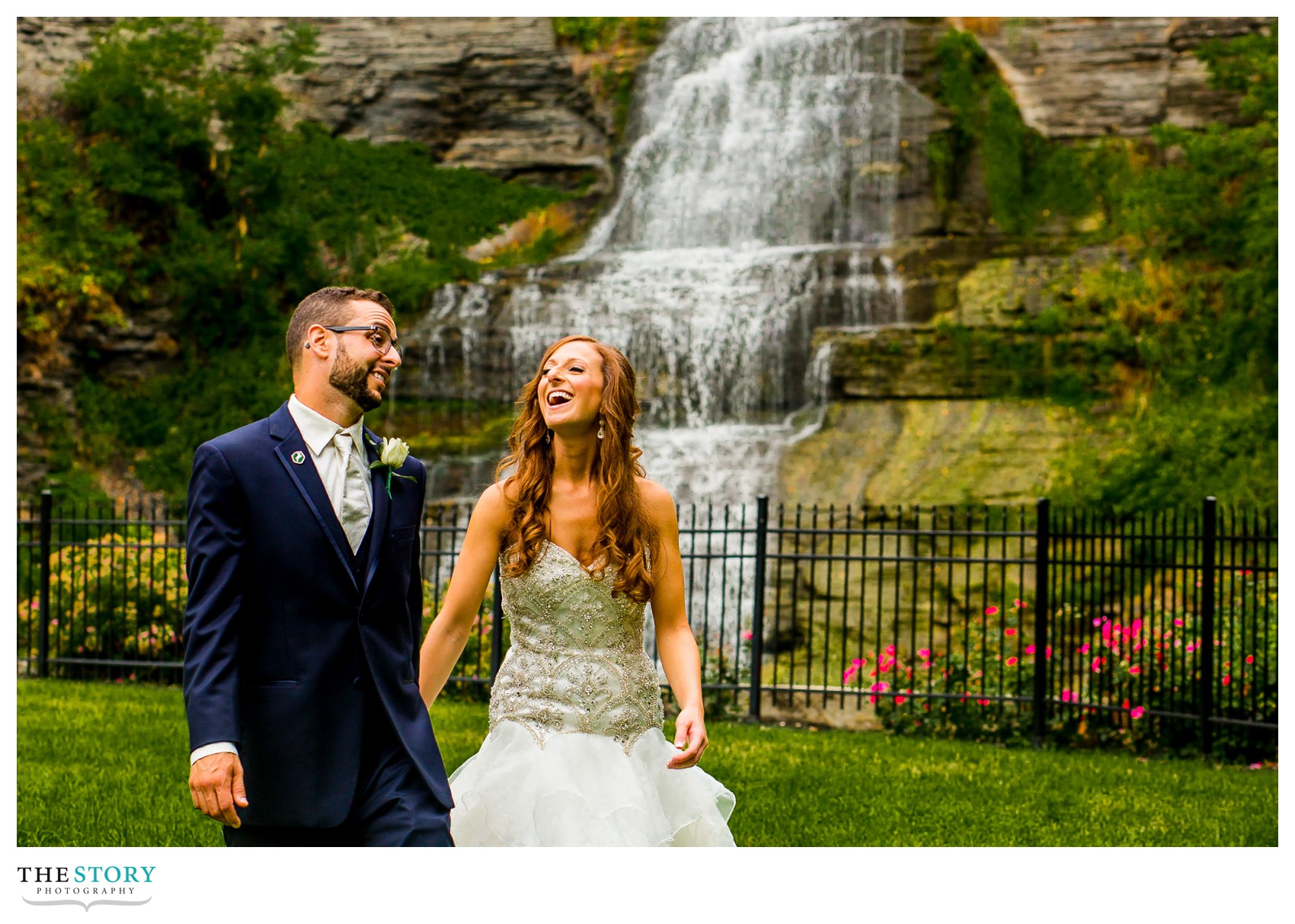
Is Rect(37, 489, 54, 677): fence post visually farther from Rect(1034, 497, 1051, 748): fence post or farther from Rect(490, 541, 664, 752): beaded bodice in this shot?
Rect(490, 541, 664, 752): beaded bodice

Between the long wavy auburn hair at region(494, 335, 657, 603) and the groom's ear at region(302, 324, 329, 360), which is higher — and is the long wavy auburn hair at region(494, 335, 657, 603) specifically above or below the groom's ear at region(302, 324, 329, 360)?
below

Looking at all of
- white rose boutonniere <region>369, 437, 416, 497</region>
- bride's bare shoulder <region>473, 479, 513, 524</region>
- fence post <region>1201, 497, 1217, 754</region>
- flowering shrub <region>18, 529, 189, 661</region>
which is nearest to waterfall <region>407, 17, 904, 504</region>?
flowering shrub <region>18, 529, 189, 661</region>

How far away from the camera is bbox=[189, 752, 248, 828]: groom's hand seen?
10.2ft

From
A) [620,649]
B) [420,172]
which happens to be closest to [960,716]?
[620,649]

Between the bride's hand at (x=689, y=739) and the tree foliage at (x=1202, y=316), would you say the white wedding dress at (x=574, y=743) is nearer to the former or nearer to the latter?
the bride's hand at (x=689, y=739)

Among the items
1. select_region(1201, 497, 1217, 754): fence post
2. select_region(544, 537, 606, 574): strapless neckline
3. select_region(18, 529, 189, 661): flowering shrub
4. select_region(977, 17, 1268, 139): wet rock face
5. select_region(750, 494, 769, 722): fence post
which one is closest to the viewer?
select_region(544, 537, 606, 574): strapless neckline

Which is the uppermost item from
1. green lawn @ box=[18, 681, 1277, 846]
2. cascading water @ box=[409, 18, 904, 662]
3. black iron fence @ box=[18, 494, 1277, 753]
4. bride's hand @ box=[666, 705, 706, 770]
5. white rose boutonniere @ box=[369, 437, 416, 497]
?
cascading water @ box=[409, 18, 904, 662]

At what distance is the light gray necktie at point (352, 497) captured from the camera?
3463 millimetres

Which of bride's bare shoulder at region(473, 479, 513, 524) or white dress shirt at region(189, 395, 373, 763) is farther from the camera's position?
bride's bare shoulder at region(473, 479, 513, 524)

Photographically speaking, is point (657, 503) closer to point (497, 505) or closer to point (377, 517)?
point (497, 505)

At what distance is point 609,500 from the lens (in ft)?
12.6

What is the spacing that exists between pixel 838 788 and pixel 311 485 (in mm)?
5508

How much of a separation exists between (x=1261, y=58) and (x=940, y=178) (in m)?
6.38

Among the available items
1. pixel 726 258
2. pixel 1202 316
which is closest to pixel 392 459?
pixel 1202 316
